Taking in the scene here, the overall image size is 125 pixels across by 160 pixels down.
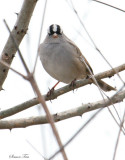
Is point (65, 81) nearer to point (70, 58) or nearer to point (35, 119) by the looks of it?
point (70, 58)

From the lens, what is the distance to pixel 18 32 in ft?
14.1

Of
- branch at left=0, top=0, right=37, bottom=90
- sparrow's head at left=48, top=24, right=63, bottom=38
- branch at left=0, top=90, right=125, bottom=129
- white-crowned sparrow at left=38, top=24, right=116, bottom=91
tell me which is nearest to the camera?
branch at left=0, top=0, right=37, bottom=90

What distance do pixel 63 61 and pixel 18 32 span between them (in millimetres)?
2007

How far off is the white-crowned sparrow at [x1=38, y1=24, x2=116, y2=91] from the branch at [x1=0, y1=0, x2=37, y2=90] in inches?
75.7

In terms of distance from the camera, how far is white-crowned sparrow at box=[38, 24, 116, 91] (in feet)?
20.4

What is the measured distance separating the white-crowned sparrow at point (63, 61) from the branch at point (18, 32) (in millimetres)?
1923

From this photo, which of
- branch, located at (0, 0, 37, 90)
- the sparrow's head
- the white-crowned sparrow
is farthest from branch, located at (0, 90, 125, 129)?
the sparrow's head

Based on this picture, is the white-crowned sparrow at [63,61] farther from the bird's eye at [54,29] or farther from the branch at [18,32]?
the branch at [18,32]

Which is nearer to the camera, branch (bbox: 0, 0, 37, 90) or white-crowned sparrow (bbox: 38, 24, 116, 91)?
branch (bbox: 0, 0, 37, 90)

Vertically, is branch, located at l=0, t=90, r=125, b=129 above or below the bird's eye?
below

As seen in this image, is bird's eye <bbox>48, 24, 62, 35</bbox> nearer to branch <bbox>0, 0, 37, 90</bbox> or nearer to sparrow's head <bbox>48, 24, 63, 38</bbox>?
sparrow's head <bbox>48, 24, 63, 38</bbox>

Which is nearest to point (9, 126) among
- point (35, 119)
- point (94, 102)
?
point (35, 119)

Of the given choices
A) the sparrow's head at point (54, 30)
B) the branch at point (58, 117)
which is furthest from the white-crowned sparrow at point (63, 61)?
the branch at point (58, 117)

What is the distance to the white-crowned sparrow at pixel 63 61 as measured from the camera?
623cm
